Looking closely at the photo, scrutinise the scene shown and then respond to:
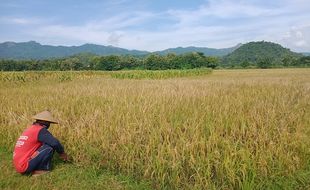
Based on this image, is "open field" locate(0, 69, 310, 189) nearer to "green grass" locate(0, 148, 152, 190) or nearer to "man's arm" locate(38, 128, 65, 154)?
"green grass" locate(0, 148, 152, 190)

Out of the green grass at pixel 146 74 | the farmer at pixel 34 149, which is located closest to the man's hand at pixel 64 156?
the farmer at pixel 34 149

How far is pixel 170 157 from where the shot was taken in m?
4.29

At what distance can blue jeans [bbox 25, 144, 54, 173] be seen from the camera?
455 cm

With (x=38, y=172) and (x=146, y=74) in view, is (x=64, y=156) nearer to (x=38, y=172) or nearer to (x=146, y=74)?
(x=38, y=172)

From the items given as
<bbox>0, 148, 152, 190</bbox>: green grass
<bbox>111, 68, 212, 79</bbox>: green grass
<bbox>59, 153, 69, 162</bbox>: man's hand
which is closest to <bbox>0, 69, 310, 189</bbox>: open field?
<bbox>0, 148, 152, 190</bbox>: green grass

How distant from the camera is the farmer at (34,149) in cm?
454

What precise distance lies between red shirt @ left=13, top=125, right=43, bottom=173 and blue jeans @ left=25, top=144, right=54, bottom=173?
7cm

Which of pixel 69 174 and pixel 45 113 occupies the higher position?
pixel 45 113

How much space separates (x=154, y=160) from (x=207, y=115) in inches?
79.4

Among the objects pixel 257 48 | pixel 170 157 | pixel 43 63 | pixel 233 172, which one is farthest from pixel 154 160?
pixel 257 48

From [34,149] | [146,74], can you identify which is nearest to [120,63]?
[146,74]

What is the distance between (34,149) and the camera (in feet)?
15.1

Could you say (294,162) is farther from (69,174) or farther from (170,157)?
(69,174)

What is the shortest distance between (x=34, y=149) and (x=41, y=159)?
7.8 inches
